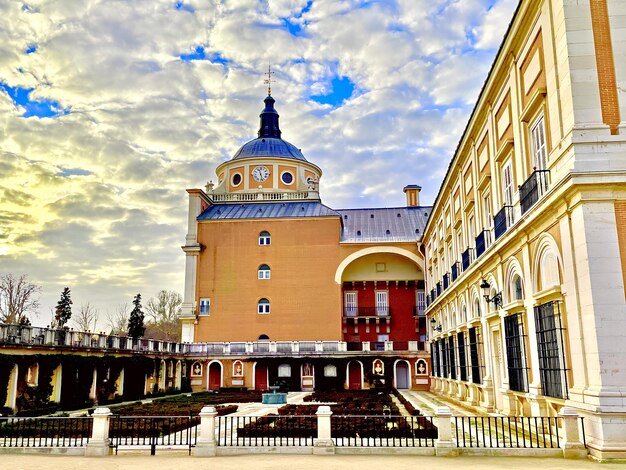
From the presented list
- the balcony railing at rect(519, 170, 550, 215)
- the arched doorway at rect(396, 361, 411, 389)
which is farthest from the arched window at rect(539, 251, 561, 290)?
the arched doorway at rect(396, 361, 411, 389)

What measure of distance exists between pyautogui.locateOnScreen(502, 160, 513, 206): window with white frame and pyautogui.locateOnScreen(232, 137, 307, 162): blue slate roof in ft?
121

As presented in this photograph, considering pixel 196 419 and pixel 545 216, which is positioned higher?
pixel 545 216

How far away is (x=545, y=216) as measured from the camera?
1292cm

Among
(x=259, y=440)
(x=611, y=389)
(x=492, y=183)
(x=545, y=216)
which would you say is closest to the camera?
(x=611, y=389)

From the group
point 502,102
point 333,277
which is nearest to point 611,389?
point 502,102

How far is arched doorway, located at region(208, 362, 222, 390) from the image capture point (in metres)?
41.0

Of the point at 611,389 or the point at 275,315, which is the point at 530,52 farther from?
the point at 275,315

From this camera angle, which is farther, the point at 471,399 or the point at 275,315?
the point at 275,315

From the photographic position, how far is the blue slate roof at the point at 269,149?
173ft

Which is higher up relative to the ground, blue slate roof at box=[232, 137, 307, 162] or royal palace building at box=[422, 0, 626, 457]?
blue slate roof at box=[232, 137, 307, 162]

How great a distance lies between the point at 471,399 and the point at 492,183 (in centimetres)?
872

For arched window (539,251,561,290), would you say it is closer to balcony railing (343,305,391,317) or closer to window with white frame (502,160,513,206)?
window with white frame (502,160,513,206)

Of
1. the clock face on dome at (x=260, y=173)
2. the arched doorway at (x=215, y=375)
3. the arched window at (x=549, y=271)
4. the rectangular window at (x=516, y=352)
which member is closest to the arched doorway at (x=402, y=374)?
the arched doorway at (x=215, y=375)

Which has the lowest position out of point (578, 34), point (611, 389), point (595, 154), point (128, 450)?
point (128, 450)
